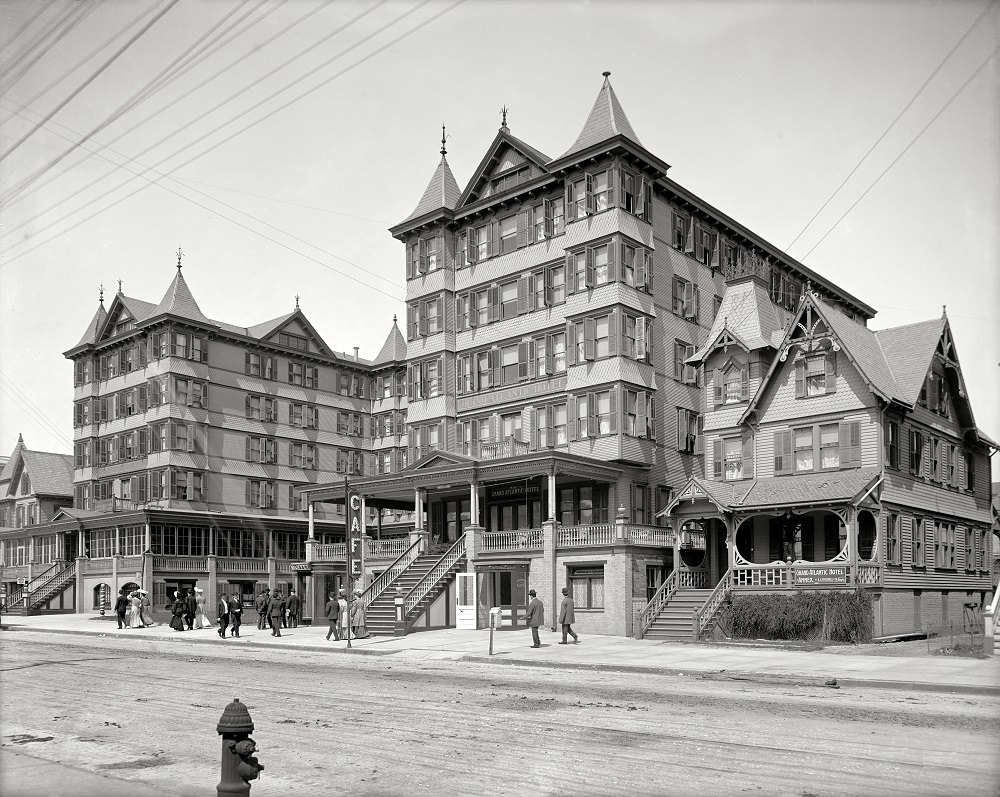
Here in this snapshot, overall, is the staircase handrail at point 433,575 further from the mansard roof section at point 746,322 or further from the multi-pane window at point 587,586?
the mansard roof section at point 746,322

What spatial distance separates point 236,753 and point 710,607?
1069 inches

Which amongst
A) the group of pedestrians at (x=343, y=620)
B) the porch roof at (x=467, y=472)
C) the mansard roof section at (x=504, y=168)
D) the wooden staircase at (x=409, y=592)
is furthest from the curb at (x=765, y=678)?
the mansard roof section at (x=504, y=168)

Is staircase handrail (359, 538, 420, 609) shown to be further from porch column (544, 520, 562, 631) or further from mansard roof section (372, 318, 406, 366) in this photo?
mansard roof section (372, 318, 406, 366)

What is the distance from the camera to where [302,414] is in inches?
2904

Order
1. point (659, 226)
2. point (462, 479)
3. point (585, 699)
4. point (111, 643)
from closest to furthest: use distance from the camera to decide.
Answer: point (585, 699)
point (111, 643)
point (462, 479)
point (659, 226)

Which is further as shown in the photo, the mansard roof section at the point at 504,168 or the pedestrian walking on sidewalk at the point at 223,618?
the mansard roof section at the point at 504,168

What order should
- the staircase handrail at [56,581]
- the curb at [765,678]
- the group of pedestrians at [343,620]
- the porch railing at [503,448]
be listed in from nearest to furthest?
the curb at [765,678] < the group of pedestrians at [343,620] < the porch railing at [503,448] < the staircase handrail at [56,581]

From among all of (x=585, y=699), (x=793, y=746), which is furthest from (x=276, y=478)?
(x=793, y=746)

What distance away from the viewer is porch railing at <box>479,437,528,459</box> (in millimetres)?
46219

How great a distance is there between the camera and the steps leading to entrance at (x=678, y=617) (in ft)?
110

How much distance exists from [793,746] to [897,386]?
28112 millimetres

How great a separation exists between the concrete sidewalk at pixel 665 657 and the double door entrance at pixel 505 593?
1.69m

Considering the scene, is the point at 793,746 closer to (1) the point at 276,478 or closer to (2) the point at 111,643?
(2) the point at 111,643

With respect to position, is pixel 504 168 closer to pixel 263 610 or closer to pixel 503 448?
pixel 503 448
